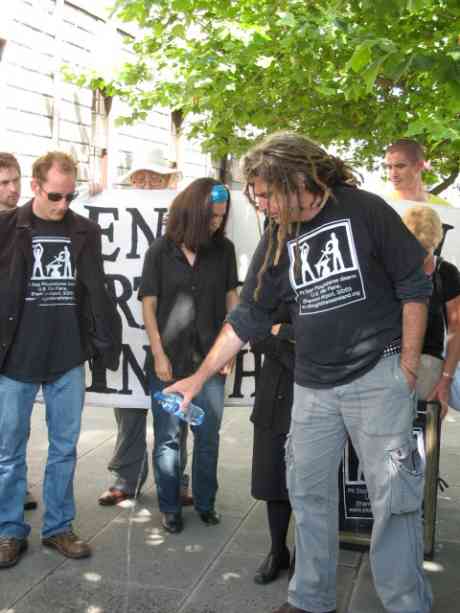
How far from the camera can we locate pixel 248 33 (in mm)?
7789

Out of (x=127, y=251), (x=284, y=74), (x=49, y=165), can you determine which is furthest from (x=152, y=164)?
(x=284, y=74)

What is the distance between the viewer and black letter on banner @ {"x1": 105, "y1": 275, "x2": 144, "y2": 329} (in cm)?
507

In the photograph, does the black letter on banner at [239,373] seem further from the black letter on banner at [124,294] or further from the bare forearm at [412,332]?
the bare forearm at [412,332]

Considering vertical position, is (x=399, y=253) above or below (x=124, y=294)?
above

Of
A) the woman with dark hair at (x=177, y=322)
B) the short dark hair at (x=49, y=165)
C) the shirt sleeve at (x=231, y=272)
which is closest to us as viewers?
the short dark hair at (x=49, y=165)

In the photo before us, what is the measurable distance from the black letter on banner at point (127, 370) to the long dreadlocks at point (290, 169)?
199 cm

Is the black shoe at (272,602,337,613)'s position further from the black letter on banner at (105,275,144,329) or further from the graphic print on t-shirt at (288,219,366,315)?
the black letter on banner at (105,275,144,329)

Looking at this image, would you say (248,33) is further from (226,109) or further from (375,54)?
(375,54)

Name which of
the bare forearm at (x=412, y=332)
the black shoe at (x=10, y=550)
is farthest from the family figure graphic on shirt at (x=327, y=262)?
the black shoe at (x=10, y=550)

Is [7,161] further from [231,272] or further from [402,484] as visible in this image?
[402,484]

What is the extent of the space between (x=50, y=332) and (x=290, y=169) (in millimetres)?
1559

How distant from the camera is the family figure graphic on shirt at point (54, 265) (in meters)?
4.03

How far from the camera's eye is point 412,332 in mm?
3129

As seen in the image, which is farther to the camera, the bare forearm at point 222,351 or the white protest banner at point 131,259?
the white protest banner at point 131,259
